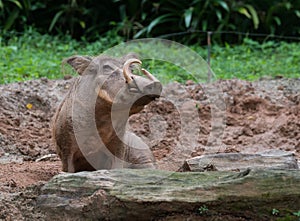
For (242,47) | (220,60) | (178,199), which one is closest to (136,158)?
(178,199)

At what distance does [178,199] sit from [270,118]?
4.12m

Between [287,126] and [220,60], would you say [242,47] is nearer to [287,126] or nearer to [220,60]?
[220,60]

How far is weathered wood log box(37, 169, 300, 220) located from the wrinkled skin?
792mm

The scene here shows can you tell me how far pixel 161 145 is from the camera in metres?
6.87

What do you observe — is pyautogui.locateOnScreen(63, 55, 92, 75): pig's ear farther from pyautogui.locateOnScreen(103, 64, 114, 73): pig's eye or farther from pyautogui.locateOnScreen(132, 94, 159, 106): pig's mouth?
pyautogui.locateOnScreen(132, 94, 159, 106): pig's mouth

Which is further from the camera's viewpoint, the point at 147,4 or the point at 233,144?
the point at 147,4

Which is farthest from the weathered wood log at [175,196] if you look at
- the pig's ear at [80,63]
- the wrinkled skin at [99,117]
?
the pig's ear at [80,63]

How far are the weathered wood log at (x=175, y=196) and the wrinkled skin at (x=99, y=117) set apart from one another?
79 cm

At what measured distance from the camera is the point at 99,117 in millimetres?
4910

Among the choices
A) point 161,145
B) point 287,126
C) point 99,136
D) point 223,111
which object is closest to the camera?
point 99,136

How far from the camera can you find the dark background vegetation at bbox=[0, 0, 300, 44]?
12422 mm

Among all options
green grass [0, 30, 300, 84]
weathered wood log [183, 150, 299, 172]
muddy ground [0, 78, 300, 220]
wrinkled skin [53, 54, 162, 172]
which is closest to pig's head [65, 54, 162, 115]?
wrinkled skin [53, 54, 162, 172]

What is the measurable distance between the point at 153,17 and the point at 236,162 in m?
8.29

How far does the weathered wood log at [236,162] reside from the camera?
4.93m
